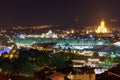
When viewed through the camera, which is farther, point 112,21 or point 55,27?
point 55,27

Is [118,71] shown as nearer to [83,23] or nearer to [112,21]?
[112,21]

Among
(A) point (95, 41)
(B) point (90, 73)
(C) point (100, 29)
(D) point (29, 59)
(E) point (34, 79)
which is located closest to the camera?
(E) point (34, 79)

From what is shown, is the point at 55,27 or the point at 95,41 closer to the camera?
the point at 95,41

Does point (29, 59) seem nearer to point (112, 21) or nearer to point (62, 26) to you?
point (112, 21)

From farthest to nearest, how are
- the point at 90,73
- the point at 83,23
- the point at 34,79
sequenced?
the point at 83,23
the point at 90,73
the point at 34,79

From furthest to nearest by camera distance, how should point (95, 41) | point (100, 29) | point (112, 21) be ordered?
point (112, 21) < point (100, 29) < point (95, 41)

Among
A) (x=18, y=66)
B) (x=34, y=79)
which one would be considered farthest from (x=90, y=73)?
(x=18, y=66)

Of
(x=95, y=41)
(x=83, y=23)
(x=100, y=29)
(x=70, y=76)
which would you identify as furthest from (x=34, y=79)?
(x=83, y=23)

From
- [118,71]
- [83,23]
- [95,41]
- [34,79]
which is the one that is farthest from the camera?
[83,23]
